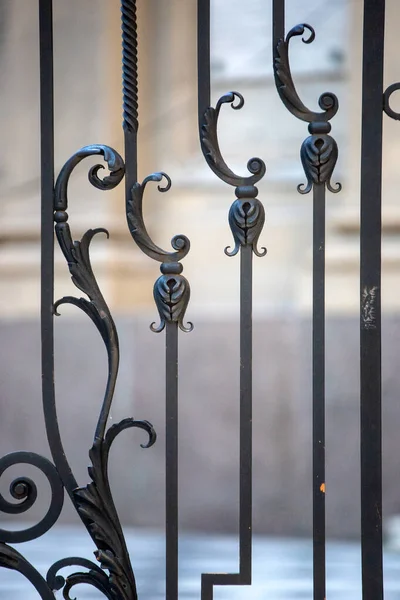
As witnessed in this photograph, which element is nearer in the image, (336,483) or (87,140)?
(336,483)

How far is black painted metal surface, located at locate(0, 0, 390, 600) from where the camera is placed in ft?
2.19

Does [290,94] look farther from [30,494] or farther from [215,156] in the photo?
[30,494]

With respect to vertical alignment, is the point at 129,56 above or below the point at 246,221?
above

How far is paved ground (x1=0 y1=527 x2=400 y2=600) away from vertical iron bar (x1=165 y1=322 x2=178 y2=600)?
1.49 ft

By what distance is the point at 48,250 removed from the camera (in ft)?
2.32

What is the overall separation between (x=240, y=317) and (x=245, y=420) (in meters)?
0.10

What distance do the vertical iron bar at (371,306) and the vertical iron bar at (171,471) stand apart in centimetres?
17

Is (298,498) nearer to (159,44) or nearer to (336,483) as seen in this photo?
(336,483)

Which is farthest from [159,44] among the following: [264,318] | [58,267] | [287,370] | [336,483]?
[336,483]

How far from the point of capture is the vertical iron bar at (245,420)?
0.67 m

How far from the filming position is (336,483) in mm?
1637

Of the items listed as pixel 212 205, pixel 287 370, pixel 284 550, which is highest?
pixel 212 205

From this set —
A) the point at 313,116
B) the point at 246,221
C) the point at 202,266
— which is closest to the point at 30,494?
the point at 246,221

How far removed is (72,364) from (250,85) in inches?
32.8
